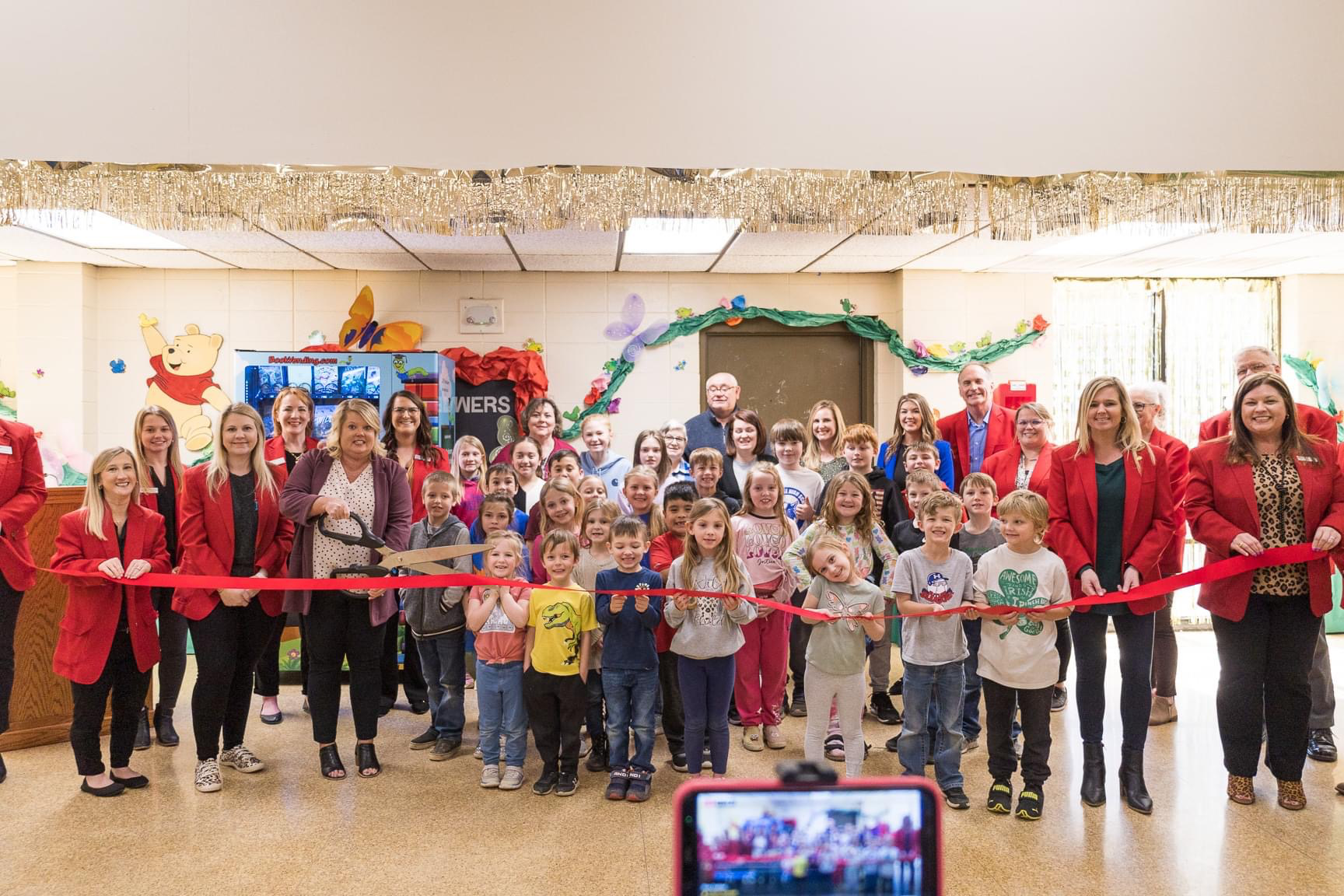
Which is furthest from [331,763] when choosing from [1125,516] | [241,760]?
[1125,516]

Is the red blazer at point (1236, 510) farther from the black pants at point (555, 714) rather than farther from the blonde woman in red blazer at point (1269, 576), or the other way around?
the black pants at point (555, 714)

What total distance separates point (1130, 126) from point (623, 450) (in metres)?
4.50

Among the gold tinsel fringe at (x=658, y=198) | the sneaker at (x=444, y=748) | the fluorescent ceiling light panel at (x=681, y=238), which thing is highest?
the fluorescent ceiling light panel at (x=681, y=238)

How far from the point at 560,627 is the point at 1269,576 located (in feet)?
8.31

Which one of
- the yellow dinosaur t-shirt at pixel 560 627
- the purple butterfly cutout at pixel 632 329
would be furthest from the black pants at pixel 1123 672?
the purple butterfly cutout at pixel 632 329

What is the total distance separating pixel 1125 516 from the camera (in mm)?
3371

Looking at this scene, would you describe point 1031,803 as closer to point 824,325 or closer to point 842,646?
point 842,646

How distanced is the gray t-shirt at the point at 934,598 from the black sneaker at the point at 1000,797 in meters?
0.46

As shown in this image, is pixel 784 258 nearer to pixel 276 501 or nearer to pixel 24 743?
pixel 276 501

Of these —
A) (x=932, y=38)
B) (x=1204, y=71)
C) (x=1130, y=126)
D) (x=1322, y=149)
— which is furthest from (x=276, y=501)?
(x=1322, y=149)

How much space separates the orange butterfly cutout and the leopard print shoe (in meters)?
5.54

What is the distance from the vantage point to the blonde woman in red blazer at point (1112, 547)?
3346mm

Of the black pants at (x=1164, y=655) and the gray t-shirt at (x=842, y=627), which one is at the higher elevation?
the gray t-shirt at (x=842, y=627)

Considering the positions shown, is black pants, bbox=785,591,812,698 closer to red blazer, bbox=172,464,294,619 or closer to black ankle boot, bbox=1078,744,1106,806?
black ankle boot, bbox=1078,744,1106,806
